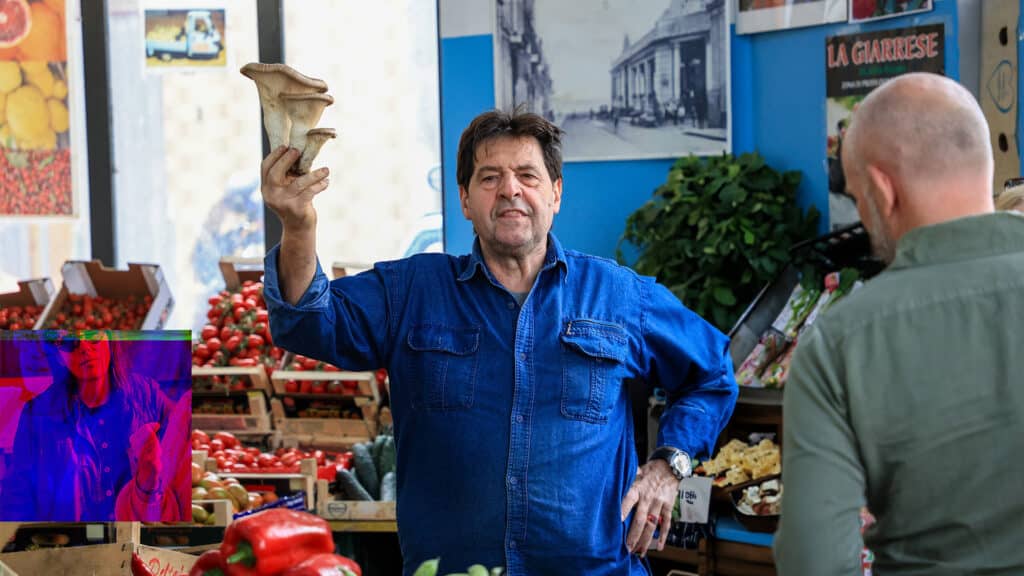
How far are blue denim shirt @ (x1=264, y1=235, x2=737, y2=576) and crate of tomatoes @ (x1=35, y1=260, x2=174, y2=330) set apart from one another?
3.59m

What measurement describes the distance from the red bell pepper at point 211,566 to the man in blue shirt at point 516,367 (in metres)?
0.64

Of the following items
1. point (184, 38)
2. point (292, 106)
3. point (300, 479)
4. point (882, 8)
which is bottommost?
point (300, 479)

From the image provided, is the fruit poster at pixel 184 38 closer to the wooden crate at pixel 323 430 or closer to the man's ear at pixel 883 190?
the wooden crate at pixel 323 430

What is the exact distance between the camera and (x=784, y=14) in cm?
511

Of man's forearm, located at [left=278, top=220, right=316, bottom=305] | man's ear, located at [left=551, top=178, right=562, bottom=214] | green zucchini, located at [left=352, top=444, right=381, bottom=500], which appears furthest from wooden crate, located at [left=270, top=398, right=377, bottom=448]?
man's forearm, located at [left=278, top=220, right=316, bottom=305]

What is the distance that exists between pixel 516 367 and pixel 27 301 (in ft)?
15.1

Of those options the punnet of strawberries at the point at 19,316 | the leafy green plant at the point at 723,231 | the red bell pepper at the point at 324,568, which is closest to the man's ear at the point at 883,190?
→ the red bell pepper at the point at 324,568

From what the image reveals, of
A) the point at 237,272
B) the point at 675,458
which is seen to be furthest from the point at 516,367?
the point at 237,272

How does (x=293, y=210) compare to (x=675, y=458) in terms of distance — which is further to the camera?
(x=675, y=458)

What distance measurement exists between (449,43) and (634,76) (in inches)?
43.1

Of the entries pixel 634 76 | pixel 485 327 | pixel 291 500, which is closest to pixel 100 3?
pixel 634 76

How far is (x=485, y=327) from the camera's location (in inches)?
95.2

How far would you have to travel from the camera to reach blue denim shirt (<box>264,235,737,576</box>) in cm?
230

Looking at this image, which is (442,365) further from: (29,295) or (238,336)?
(29,295)
